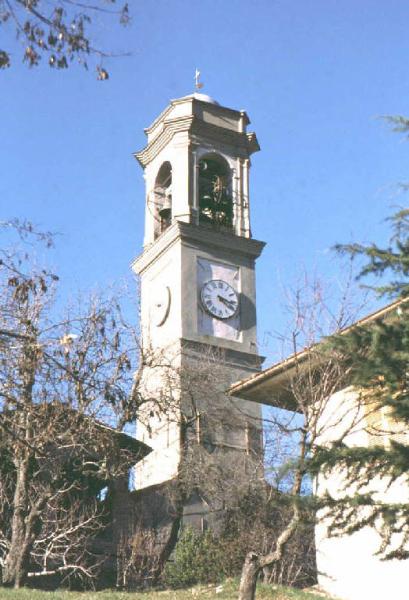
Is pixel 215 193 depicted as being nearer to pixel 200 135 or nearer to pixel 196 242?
pixel 200 135

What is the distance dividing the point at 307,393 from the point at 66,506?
954 cm

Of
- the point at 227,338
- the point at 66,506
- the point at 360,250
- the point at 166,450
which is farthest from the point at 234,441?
the point at 360,250

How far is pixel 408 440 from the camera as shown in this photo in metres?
15.6

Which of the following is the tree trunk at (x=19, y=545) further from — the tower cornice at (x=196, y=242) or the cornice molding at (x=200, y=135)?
the cornice molding at (x=200, y=135)

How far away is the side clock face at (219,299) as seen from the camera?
32438mm

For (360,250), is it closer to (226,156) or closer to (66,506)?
(66,506)

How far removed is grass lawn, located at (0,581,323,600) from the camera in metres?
16.1

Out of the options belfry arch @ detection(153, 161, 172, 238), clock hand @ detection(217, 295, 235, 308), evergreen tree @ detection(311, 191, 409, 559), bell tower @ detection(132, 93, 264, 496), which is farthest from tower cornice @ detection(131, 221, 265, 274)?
evergreen tree @ detection(311, 191, 409, 559)

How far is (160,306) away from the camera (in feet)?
108

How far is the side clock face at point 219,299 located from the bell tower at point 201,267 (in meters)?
0.03

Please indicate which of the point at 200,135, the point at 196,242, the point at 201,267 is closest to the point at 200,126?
the point at 200,135

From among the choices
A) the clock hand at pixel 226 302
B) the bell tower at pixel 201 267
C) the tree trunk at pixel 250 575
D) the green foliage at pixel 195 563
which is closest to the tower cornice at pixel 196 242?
the bell tower at pixel 201 267

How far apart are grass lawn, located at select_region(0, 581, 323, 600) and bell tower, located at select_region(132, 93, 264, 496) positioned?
8.69 meters

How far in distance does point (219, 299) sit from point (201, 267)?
4.16 feet
